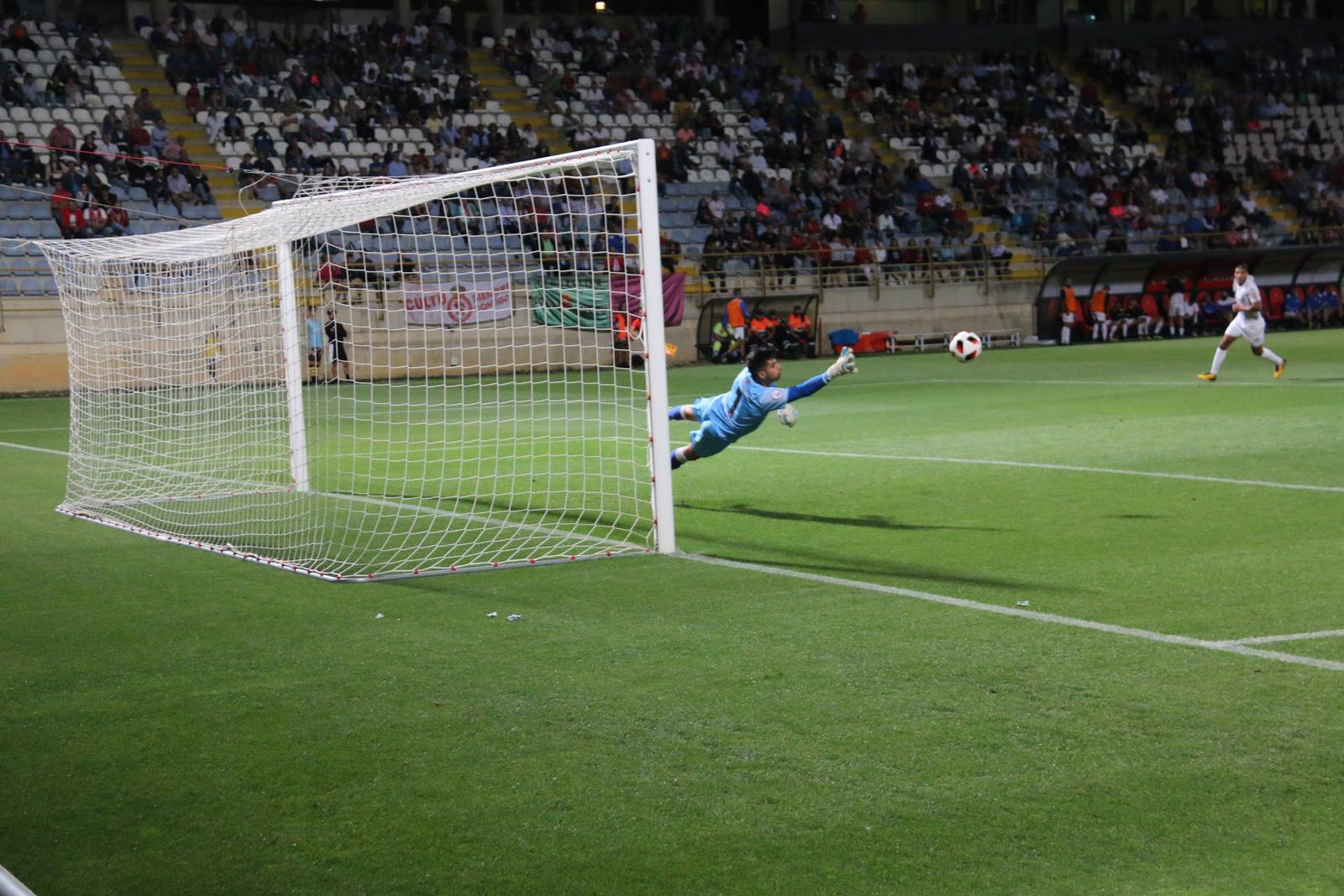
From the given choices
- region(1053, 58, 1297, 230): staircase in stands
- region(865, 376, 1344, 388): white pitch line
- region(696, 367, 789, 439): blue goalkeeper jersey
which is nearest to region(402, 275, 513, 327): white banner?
region(865, 376, 1344, 388): white pitch line

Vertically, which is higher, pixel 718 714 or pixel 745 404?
pixel 745 404

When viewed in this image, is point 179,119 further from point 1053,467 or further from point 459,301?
point 1053,467

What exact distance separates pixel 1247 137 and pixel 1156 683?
38.8m

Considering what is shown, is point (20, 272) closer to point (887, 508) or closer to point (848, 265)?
point (848, 265)

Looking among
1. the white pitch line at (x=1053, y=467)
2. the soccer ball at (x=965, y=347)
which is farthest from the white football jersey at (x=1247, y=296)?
the soccer ball at (x=965, y=347)

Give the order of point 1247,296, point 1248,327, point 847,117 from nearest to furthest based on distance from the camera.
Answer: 1. point 1247,296
2. point 1248,327
3. point 847,117

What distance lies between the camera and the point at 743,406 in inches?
408

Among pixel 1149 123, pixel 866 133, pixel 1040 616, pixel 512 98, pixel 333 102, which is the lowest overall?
pixel 1040 616

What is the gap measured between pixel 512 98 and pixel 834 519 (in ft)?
88.6

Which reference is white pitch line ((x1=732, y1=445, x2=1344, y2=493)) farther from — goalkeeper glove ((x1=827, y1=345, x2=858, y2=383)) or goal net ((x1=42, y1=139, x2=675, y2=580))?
goalkeeper glove ((x1=827, y1=345, x2=858, y2=383))

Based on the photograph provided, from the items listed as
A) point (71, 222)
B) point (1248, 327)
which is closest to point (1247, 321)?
point (1248, 327)

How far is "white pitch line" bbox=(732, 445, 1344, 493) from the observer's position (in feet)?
33.3

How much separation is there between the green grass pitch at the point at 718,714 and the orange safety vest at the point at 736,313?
20.5m

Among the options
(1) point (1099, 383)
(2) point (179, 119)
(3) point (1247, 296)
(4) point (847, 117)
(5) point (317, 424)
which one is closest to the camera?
(5) point (317, 424)
